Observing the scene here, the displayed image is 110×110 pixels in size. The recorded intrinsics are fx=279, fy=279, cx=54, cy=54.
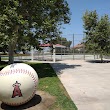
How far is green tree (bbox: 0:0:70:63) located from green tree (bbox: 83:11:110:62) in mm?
8566

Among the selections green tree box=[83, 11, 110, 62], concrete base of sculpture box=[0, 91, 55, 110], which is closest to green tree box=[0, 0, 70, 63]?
concrete base of sculpture box=[0, 91, 55, 110]

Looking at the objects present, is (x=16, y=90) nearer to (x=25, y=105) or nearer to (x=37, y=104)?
(x=25, y=105)

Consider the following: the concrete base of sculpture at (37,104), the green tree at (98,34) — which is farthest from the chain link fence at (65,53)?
the concrete base of sculpture at (37,104)

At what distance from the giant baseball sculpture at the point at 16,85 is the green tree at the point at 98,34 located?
19.0m

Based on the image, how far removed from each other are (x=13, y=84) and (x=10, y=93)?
259mm

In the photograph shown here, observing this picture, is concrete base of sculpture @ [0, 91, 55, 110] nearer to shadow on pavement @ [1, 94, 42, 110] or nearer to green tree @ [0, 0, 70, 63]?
shadow on pavement @ [1, 94, 42, 110]

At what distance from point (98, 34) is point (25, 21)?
14203 millimetres

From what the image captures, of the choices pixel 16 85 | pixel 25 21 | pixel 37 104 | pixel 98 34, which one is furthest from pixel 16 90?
pixel 98 34

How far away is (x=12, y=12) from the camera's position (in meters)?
12.5

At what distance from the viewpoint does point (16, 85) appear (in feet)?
25.3

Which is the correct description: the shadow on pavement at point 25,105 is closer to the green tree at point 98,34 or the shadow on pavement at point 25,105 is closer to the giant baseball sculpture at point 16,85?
the giant baseball sculpture at point 16,85

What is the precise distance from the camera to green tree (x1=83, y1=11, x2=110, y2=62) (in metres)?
26.5

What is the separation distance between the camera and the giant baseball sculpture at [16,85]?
25.3 feet

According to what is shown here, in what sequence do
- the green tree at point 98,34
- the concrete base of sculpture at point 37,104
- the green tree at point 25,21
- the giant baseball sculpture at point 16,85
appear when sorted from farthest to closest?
the green tree at point 98,34
the green tree at point 25,21
the concrete base of sculpture at point 37,104
the giant baseball sculpture at point 16,85
